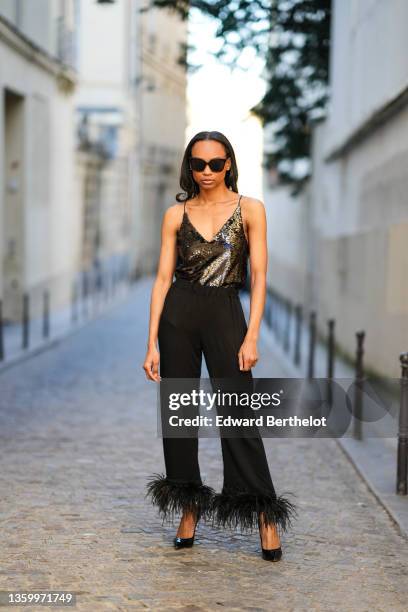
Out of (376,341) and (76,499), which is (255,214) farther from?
(376,341)

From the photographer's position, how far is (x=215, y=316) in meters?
5.41

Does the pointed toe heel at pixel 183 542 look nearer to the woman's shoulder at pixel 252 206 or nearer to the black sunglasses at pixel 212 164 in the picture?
the woman's shoulder at pixel 252 206

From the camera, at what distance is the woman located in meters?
5.39

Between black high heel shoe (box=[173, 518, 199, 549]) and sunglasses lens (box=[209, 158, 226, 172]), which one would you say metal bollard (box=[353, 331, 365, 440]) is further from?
sunglasses lens (box=[209, 158, 226, 172])

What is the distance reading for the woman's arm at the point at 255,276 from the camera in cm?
534

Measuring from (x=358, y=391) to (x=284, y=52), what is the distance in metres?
11.0

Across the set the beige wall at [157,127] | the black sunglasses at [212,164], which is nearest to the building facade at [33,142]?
the black sunglasses at [212,164]

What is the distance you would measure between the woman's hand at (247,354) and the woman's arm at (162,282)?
16.8 inches

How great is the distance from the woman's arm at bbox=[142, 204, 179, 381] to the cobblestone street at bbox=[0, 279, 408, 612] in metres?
0.94

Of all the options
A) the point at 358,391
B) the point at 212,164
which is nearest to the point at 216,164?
the point at 212,164

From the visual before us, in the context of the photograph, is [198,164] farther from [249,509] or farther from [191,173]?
[249,509]

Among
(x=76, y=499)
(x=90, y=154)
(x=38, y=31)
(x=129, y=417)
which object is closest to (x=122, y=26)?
(x=90, y=154)

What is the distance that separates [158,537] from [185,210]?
1.71 metres

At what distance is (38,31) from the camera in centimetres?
2283
